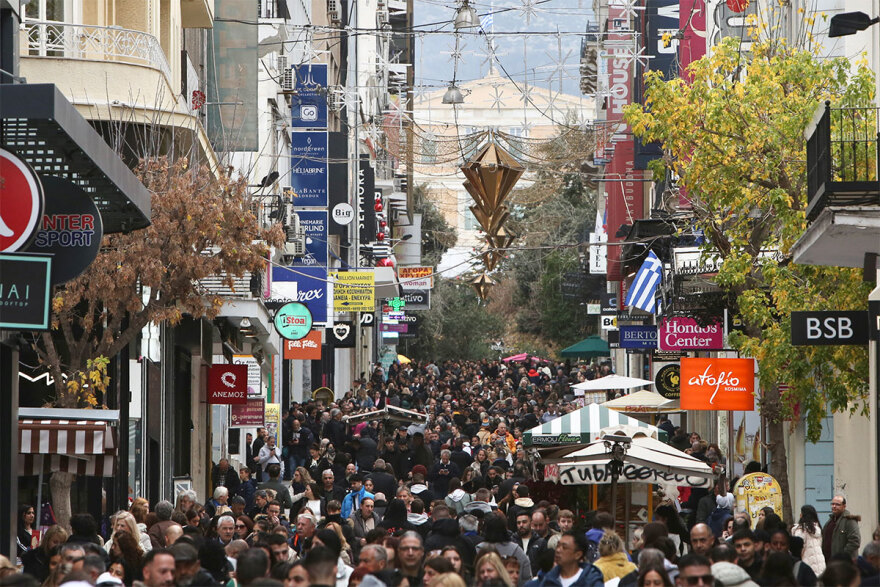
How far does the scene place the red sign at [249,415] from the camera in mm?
29828

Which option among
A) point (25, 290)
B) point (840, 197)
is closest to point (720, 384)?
point (840, 197)

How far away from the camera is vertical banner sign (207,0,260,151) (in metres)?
27.8

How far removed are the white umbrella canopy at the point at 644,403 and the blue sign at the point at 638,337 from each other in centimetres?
111

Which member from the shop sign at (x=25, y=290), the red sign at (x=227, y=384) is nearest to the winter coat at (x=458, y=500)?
the shop sign at (x=25, y=290)

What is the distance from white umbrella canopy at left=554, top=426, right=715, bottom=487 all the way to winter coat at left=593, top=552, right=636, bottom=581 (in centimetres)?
628

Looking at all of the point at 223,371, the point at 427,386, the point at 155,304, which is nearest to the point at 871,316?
the point at 155,304

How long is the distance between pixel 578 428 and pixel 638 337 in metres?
13.3

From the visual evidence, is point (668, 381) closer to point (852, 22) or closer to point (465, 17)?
point (465, 17)

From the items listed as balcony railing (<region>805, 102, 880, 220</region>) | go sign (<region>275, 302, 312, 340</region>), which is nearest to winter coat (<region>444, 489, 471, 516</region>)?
balcony railing (<region>805, 102, 880, 220</region>)

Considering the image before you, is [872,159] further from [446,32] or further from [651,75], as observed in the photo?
[446,32]

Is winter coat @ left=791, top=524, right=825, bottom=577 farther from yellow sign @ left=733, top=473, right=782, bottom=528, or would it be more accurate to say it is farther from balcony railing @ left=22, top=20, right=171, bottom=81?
balcony railing @ left=22, top=20, right=171, bottom=81

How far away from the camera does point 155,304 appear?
56.2 feet

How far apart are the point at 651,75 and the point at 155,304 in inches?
265

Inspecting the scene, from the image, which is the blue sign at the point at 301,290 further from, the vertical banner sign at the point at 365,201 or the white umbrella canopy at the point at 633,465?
the vertical banner sign at the point at 365,201
